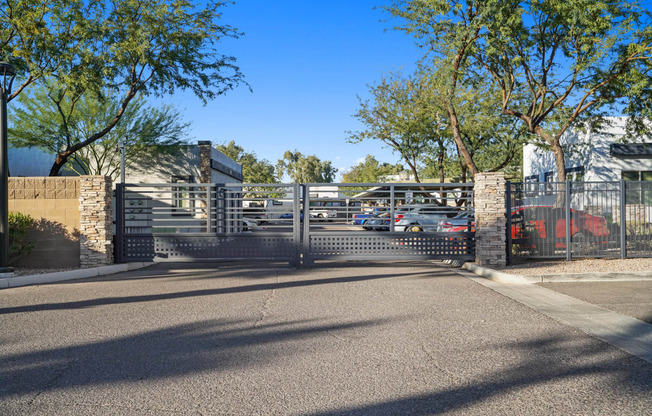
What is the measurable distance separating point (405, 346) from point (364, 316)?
5.23ft

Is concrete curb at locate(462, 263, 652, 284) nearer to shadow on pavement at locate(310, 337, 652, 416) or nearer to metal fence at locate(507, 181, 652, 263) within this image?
metal fence at locate(507, 181, 652, 263)

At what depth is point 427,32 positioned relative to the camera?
17.6 meters

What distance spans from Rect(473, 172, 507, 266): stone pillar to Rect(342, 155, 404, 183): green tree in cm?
6081

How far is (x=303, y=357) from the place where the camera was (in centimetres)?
508

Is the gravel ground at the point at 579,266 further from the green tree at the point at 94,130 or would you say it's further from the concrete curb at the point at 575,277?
the green tree at the point at 94,130

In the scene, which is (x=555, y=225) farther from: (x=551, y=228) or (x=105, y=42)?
(x=105, y=42)

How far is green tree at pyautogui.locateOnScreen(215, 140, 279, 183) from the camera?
70750mm

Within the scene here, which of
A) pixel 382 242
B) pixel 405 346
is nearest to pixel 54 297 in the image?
pixel 405 346

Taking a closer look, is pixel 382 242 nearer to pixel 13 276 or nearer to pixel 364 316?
pixel 364 316

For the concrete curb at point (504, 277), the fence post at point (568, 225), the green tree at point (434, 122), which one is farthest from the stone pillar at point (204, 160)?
the fence post at point (568, 225)

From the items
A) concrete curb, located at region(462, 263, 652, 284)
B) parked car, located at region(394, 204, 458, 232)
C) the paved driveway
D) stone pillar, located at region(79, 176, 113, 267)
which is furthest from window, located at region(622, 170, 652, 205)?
stone pillar, located at region(79, 176, 113, 267)

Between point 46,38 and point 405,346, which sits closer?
point 405,346

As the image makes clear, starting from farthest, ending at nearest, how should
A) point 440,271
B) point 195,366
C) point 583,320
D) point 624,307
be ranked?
point 440,271 < point 624,307 < point 583,320 < point 195,366

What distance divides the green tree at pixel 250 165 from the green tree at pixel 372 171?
47.7 feet
